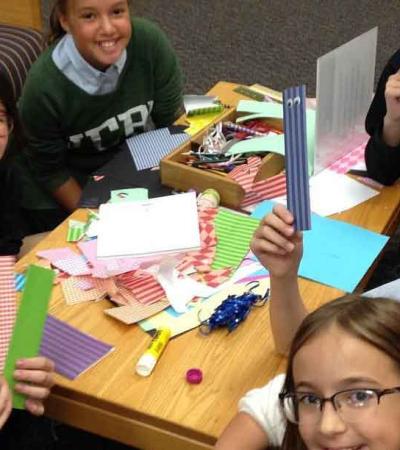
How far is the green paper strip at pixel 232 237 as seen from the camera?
1.47 m

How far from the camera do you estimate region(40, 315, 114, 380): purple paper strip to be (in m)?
1.25

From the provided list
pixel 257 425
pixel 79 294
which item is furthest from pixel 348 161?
pixel 257 425

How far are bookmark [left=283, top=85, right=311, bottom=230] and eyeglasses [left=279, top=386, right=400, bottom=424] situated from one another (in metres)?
0.29

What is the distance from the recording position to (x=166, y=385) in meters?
1.20

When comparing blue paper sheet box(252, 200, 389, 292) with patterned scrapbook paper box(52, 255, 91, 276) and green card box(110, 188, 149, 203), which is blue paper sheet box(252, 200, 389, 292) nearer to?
green card box(110, 188, 149, 203)

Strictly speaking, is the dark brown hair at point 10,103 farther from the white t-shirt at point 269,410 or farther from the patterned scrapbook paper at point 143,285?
the white t-shirt at point 269,410

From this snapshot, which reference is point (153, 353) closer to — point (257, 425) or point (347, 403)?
point (257, 425)

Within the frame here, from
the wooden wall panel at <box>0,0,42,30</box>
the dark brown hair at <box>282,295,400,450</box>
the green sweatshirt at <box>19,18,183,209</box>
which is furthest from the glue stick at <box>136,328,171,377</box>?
the wooden wall panel at <box>0,0,42,30</box>

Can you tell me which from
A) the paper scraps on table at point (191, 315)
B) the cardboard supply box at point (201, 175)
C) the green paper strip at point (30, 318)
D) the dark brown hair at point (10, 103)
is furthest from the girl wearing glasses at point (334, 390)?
the dark brown hair at point (10, 103)

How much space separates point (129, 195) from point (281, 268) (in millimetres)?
544

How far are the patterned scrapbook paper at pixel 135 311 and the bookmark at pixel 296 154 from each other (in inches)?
12.8

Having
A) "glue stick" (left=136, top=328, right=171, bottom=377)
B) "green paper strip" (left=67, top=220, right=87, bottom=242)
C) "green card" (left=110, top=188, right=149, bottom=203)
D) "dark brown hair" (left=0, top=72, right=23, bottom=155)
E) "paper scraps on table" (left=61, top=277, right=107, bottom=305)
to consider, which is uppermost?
"dark brown hair" (left=0, top=72, right=23, bottom=155)

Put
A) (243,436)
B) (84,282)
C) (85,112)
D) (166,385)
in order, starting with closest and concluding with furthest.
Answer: (243,436), (166,385), (84,282), (85,112)

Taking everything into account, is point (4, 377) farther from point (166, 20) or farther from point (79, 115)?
point (166, 20)
